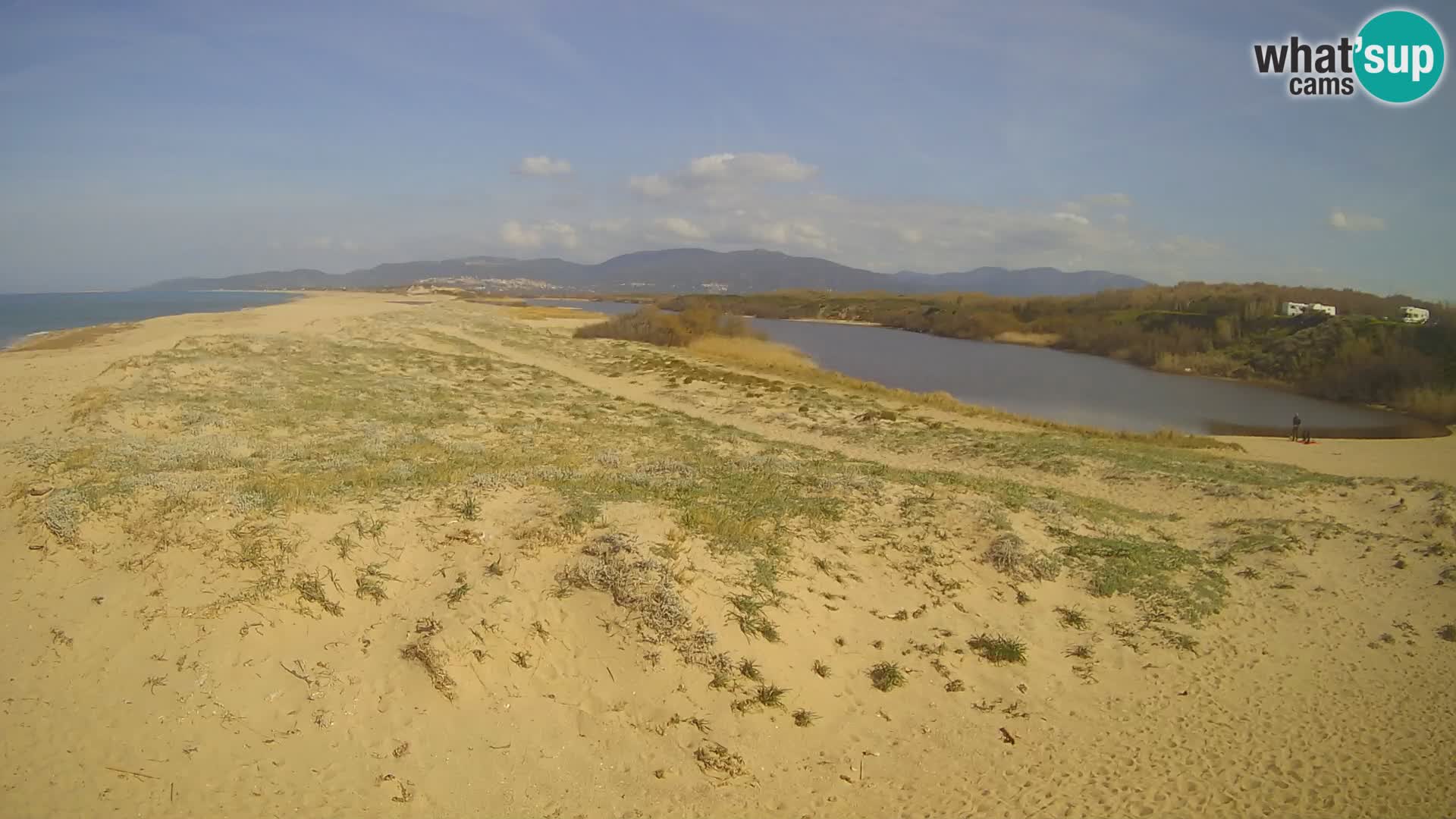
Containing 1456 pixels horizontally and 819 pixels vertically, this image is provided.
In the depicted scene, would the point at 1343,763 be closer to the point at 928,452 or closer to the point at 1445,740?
the point at 1445,740

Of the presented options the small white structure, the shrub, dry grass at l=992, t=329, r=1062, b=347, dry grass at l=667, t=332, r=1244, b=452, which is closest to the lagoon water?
dry grass at l=667, t=332, r=1244, b=452

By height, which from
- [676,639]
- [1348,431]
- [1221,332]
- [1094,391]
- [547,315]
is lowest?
[1348,431]

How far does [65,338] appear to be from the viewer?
38781mm

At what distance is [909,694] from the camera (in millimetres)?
7352

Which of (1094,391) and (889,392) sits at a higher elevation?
(889,392)

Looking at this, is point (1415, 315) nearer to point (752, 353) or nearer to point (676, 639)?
point (752, 353)

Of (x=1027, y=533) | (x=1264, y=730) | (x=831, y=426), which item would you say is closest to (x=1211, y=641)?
(x=1264, y=730)

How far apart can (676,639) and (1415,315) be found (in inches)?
2264

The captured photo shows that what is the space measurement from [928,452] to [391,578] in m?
14.1

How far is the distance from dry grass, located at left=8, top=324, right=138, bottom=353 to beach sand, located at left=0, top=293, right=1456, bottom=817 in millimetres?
29370

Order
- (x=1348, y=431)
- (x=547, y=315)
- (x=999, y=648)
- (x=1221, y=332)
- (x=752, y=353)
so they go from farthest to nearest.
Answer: (x=547, y=315) → (x=1221, y=332) → (x=752, y=353) → (x=1348, y=431) → (x=999, y=648)

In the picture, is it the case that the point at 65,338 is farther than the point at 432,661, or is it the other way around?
the point at 65,338

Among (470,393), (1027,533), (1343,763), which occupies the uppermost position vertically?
(470,393)

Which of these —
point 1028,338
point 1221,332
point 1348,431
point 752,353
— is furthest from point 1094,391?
point 1028,338
